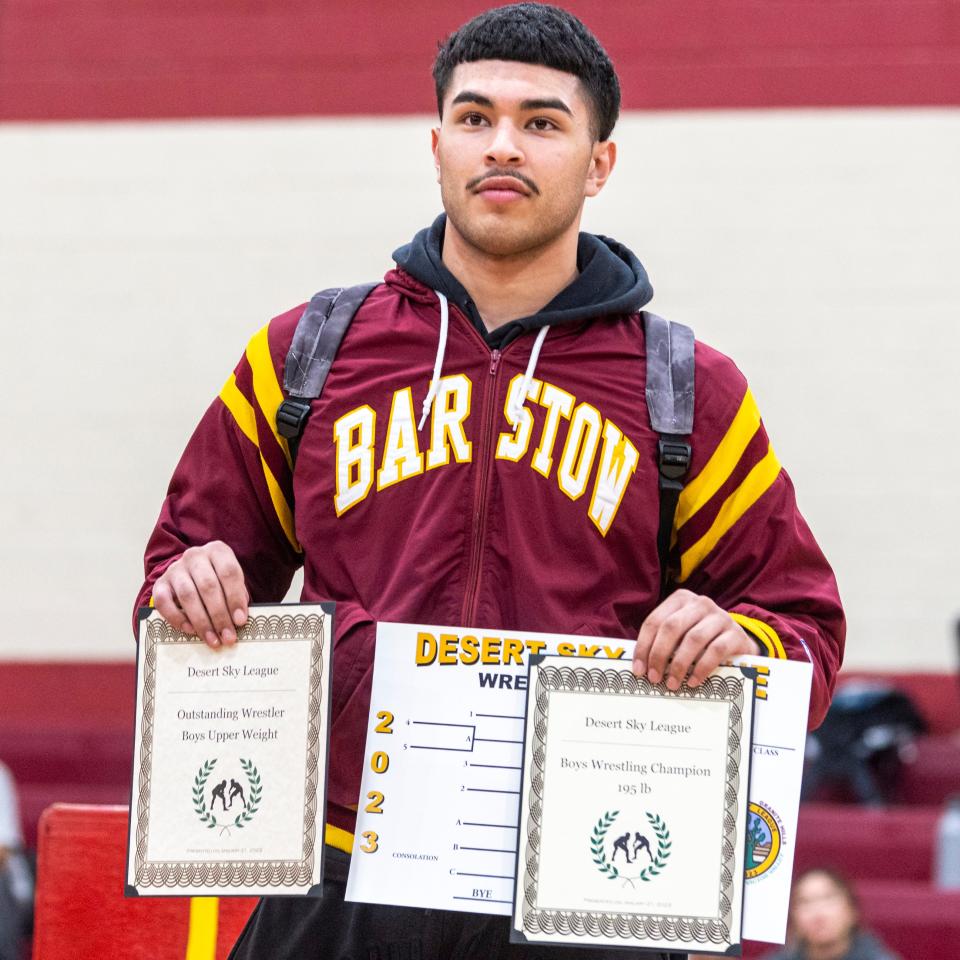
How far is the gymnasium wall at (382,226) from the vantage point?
6.75 metres

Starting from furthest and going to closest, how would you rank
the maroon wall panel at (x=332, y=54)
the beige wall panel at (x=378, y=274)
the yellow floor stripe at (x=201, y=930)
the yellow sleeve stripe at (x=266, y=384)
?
1. the maroon wall panel at (x=332, y=54)
2. the beige wall panel at (x=378, y=274)
3. the yellow floor stripe at (x=201, y=930)
4. the yellow sleeve stripe at (x=266, y=384)

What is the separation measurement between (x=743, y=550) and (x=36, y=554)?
18.1ft

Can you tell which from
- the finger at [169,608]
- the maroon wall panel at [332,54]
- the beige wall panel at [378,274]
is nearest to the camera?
the finger at [169,608]

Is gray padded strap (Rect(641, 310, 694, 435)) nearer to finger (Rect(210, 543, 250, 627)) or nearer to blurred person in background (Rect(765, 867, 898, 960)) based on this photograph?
finger (Rect(210, 543, 250, 627))

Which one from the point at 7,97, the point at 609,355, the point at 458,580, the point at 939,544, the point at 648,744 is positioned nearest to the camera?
the point at 648,744

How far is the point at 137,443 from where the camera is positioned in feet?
23.2

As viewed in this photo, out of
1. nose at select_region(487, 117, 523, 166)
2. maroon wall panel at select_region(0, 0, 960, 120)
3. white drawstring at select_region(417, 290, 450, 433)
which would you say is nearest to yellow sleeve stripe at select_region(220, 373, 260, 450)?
white drawstring at select_region(417, 290, 450, 433)

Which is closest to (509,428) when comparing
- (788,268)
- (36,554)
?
(788,268)

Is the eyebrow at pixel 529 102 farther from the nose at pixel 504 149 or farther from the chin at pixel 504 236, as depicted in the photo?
the chin at pixel 504 236

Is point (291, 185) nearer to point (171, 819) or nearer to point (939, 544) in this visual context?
point (939, 544)

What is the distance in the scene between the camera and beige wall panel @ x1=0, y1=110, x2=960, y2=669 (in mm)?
6742

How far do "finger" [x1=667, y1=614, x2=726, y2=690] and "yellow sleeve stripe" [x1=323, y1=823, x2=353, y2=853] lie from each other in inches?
17.4

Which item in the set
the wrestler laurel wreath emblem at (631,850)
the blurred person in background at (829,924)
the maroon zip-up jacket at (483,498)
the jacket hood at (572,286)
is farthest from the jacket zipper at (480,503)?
the blurred person in background at (829,924)

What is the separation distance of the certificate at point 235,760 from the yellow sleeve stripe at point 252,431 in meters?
0.30
